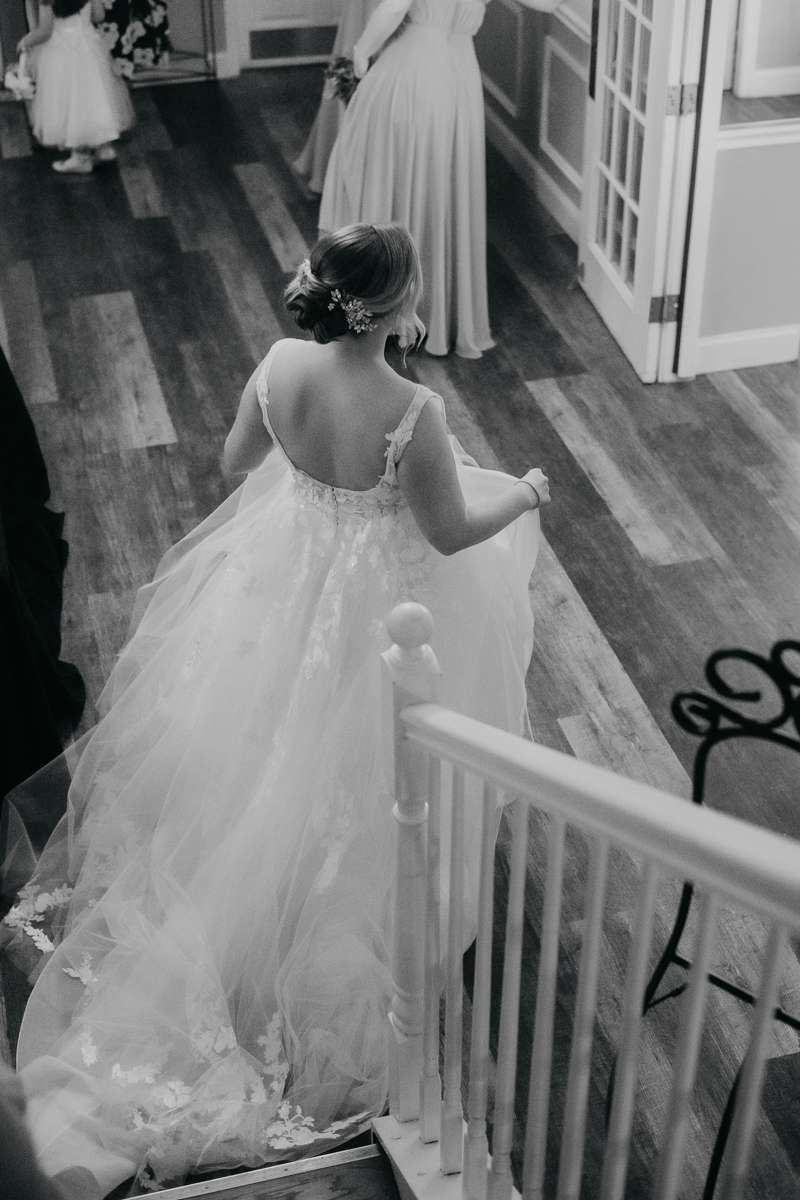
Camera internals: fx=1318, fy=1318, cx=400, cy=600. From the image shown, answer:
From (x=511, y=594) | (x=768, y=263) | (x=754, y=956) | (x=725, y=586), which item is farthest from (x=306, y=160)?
(x=754, y=956)

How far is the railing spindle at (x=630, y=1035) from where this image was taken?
1.25 metres

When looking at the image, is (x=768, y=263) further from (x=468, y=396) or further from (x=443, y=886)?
(x=443, y=886)

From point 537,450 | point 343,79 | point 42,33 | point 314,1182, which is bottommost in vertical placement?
point 537,450

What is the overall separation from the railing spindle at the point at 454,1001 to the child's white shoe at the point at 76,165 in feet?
17.5

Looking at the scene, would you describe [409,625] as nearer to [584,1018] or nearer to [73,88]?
[584,1018]

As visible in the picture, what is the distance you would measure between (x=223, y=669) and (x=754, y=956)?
1259mm

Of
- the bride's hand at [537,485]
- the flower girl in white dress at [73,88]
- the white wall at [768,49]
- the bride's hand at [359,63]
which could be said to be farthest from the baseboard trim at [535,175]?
the bride's hand at [537,485]

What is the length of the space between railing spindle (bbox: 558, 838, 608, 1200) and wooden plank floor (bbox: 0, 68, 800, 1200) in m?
0.92

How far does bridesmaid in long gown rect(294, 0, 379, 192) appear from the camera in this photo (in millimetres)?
5559

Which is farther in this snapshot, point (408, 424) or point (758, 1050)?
point (408, 424)

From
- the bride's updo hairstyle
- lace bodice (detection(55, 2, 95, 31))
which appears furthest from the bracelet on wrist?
lace bodice (detection(55, 2, 95, 31))

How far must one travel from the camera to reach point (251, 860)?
262cm

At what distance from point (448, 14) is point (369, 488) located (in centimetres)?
268

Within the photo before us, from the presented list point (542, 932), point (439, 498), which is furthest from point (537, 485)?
point (542, 932)
